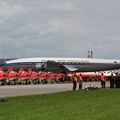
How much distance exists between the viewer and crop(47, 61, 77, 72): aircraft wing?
96188 millimetres

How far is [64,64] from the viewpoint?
99.8 m

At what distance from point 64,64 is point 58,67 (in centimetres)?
197

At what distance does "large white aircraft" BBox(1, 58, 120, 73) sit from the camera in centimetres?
9644

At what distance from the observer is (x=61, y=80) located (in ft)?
262

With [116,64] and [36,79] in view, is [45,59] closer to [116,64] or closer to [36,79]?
[116,64]

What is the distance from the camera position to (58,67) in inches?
3873

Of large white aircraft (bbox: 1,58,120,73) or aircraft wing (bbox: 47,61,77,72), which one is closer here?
aircraft wing (bbox: 47,61,77,72)

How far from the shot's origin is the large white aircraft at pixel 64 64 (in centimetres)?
9644

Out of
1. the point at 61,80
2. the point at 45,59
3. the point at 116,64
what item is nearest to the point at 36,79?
the point at 61,80

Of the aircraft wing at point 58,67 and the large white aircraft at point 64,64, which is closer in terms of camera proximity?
the aircraft wing at point 58,67

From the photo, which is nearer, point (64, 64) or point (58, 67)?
point (58, 67)

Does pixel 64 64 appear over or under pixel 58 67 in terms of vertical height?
over

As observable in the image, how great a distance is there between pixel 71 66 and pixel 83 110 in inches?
3125

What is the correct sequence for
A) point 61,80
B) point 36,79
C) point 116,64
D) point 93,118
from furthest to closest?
point 116,64, point 61,80, point 36,79, point 93,118
